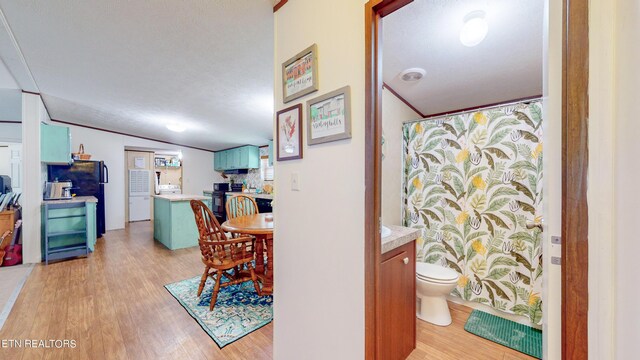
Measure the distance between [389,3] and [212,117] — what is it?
3.58m

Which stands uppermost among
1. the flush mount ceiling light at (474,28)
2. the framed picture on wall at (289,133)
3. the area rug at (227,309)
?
the flush mount ceiling light at (474,28)

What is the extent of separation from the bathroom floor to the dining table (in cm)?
134

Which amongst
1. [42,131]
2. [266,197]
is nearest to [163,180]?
[42,131]

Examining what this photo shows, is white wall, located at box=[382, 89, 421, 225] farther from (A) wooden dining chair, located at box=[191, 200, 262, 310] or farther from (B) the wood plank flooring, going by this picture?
(B) the wood plank flooring

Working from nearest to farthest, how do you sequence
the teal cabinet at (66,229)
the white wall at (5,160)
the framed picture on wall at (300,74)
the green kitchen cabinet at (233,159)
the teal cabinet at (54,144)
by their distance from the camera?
the framed picture on wall at (300,74) < the teal cabinet at (66,229) < the teal cabinet at (54,144) < the white wall at (5,160) < the green kitchen cabinet at (233,159)

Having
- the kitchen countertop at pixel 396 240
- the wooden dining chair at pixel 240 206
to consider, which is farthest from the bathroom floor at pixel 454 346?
the wooden dining chair at pixel 240 206

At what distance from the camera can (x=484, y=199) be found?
6.68ft

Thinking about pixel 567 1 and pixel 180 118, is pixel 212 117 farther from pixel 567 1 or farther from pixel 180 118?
pixel 567 1

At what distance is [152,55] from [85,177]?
12.2 ft

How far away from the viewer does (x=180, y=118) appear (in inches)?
159

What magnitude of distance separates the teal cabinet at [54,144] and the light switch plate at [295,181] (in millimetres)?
4243

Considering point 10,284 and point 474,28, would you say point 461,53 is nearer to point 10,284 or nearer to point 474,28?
point 474,28

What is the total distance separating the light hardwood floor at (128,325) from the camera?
1553mm

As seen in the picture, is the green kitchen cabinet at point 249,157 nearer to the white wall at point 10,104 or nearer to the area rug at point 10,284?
the white wall at point 10,104
